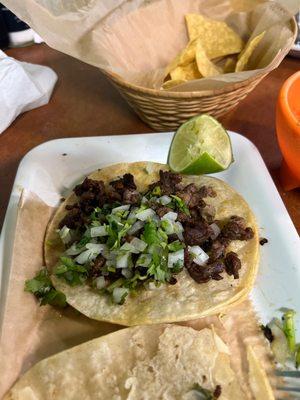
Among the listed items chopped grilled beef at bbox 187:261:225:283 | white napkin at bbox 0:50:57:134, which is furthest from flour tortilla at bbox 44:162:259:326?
white napkin at bbox 0:50:57:134

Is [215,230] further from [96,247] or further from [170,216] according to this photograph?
[96,247]

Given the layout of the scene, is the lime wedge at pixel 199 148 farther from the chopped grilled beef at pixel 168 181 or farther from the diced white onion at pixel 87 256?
the diced white onion at pixel 87 256

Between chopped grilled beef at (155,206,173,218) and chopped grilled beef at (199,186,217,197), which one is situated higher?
chopped grilled beef at (155,206,173,218)

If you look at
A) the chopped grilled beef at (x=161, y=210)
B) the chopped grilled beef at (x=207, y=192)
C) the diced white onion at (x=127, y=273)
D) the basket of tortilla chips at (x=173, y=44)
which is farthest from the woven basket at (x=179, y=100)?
the diced white onion at (x=127, y=273)

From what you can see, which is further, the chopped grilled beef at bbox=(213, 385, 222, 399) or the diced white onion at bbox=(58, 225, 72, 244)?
the diced white onion at bbox=(58, 225, 72, 244)

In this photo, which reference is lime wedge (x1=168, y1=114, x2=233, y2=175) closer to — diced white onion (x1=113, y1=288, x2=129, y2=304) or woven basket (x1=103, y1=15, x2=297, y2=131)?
woven basket (x1=103, y1=15, x2=297, y2=131)

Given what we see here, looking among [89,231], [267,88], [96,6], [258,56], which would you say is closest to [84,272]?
[89,231]
